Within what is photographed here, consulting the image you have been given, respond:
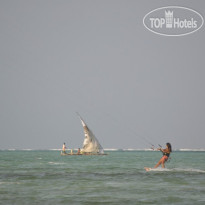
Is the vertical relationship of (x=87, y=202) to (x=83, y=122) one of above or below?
below

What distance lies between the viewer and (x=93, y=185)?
24.5 metres

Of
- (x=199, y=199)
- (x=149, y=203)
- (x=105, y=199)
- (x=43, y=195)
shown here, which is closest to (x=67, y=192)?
(x=43, y=195)

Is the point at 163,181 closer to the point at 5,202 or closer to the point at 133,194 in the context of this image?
the point at 133,194

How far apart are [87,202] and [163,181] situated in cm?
883

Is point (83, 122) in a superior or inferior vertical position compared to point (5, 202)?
superior

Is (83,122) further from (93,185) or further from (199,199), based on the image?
(199,199)

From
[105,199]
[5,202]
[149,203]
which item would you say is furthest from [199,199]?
[5,202]

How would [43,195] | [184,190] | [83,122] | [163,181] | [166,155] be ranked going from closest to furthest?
[43,195] < [184,190] < [163,181] < [166,155] < [83,122]

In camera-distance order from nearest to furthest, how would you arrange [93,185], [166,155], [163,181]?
1. [93,185]
2. [163,181]
3. [166,155]

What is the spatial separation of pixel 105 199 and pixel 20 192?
433 centimetres

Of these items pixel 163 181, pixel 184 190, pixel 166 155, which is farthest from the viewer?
pixel 166 155

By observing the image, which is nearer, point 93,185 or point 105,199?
point 105,199

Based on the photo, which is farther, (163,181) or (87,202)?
(163,181)

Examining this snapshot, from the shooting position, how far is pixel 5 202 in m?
18.4
